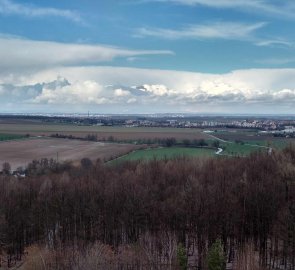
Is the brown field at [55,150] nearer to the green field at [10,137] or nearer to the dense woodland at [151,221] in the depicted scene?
the green field at [10,137]

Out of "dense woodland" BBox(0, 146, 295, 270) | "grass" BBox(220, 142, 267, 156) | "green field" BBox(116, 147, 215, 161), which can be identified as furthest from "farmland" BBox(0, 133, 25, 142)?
"dense woodland" BBox(0, 146, 295, 270)

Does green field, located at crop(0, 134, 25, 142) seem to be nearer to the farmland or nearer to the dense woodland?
the farmland

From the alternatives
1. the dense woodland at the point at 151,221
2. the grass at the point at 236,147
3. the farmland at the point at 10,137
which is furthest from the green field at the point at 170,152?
the farmland at the point at 10,137

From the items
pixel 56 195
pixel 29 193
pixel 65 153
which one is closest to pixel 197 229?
pixel 56 195

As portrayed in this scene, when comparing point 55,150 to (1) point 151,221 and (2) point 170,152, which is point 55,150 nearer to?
(2) point 170,152

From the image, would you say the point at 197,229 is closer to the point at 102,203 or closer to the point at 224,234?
the point at 224,234

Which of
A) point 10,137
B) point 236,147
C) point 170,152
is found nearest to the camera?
point 170,152

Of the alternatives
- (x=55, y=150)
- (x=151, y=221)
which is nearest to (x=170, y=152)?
(x=55, y=150)
